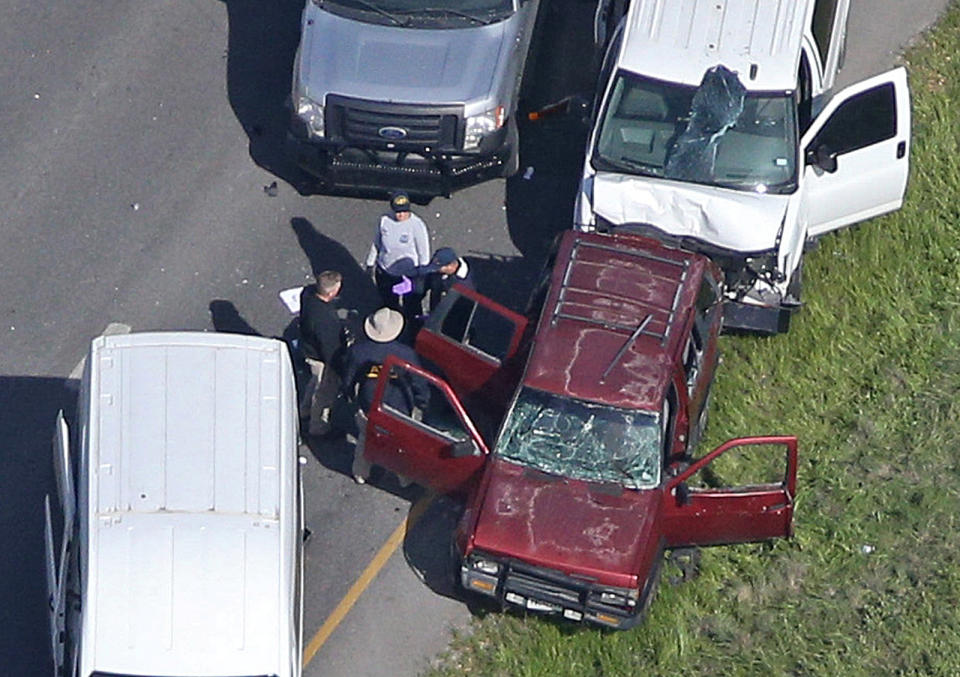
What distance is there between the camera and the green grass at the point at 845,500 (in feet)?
39.4

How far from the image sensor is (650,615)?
12.1 metres

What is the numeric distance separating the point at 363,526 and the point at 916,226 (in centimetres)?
588

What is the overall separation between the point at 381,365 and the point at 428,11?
3.99m

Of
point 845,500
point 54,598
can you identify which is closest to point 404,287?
point 54,598

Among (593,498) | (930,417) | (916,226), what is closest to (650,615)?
(593,498)

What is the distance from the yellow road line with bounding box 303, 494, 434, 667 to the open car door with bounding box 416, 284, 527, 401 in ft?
3.29

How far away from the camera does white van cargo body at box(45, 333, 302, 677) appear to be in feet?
32.9

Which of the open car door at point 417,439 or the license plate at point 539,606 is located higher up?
the open car door at point 417,439

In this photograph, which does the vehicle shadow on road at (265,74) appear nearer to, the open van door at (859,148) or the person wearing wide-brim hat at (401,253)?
the person wearing wide-brim hat at (401,253)

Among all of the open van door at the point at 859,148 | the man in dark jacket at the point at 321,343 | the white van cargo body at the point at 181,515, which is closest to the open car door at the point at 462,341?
the man in dark jacket at the point at 321,343

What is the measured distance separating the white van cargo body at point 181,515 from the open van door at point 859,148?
16.6ft

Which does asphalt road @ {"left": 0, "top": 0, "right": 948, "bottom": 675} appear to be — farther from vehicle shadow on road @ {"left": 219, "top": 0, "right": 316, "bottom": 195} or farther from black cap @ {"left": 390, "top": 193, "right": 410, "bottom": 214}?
black cap @ {"left": 390, "top": 193, "right": 410, "bottom": 214}

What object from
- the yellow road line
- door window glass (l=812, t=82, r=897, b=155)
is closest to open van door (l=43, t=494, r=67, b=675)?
the yellow road line

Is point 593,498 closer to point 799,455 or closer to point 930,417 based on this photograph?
point 799,455
